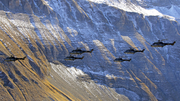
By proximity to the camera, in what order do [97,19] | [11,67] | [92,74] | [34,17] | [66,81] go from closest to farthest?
[11,67], [66,81], [92,74], [34,17], [97,19]

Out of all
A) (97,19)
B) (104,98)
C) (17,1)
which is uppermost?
(17,1)

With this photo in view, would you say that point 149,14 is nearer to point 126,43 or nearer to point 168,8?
point 168,8

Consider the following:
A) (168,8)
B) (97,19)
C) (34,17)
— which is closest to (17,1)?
(34,17)

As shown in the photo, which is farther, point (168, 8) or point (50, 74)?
point (168, 8)

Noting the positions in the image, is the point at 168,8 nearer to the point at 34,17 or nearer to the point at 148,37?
the point at 148,37

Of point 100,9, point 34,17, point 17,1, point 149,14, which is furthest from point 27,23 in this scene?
point 149,14

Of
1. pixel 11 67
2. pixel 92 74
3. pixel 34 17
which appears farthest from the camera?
pixel 34 17

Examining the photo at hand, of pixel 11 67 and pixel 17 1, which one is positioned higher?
pixel 17 1
